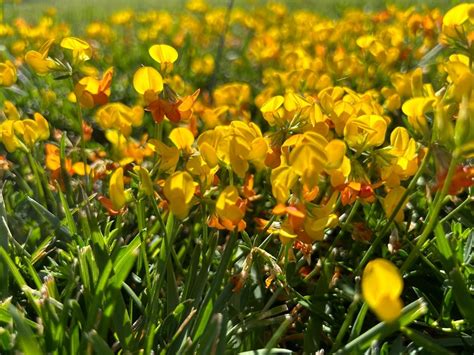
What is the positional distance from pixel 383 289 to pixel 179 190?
347 mm

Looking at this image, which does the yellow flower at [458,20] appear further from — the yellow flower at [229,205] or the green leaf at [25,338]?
the green leaf at [25,338]

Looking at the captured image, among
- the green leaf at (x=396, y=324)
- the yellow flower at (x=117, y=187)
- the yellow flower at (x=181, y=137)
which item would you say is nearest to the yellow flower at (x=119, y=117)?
the yellow flower at (x=181, y=137)

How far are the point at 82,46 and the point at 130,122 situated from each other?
0.58 feet

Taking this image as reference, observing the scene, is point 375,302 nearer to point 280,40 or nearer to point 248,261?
point 248,261

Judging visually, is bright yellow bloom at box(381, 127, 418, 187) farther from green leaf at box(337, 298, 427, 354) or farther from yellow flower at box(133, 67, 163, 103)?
yellow flower at box(133, 67, 163, 103)

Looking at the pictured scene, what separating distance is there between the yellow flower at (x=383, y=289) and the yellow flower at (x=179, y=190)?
33 centimetres

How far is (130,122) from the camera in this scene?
1.28 meters

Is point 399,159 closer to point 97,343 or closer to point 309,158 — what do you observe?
point 309,158

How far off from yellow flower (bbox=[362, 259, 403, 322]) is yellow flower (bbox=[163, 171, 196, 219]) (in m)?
0.33

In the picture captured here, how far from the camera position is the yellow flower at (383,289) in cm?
61

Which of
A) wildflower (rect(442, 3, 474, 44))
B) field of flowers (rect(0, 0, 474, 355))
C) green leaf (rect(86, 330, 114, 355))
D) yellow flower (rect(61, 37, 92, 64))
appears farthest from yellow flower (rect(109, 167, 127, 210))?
wildflower (rect(442, 3, 474, 44))

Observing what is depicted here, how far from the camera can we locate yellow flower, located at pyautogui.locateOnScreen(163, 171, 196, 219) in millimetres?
859

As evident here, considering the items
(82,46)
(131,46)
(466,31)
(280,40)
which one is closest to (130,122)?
(82,46)

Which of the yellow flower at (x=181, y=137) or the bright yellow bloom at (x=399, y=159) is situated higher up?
the bright yellow bloom at (x=399, y=159)
